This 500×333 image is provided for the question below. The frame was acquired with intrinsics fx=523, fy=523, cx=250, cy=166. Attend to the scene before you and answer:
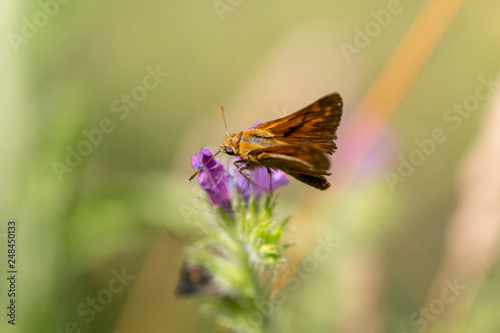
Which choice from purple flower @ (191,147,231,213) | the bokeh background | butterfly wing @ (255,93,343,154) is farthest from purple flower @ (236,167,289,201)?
butterfly wing @ (255,93,343,154)

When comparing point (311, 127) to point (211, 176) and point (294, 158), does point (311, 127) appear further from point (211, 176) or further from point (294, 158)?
point (211, 176)

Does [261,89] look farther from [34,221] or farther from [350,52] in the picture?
[34,221]

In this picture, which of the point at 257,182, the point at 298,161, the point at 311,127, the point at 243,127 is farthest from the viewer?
the point at 243,127

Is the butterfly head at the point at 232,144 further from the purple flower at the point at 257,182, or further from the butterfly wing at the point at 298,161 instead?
the purple flower at the point at 257,182

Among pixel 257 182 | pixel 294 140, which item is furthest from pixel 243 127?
pixel 294 140

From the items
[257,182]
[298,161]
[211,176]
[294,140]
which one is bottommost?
[211,176]

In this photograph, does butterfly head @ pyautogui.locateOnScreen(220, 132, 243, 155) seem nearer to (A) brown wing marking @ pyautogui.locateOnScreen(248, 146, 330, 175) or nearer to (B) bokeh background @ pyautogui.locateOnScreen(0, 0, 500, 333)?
(A) brown wing marking @ pyautogui.locateOnScreen(248, 146, 330, 175)

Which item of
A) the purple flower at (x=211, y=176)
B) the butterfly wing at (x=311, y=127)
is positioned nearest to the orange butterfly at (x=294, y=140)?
the butterfly wing at (x=311, y=127)
